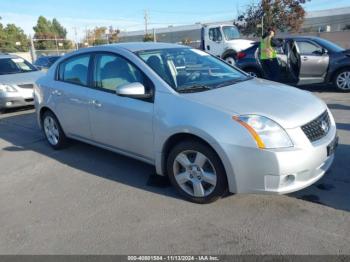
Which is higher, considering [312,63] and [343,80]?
[312,63]

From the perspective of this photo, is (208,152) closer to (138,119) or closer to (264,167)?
(264,167)

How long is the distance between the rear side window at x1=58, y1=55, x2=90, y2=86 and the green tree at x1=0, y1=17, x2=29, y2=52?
191 ft

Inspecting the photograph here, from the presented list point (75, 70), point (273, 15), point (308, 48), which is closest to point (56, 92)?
point (75, 70)

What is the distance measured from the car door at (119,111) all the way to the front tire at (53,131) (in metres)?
1.08

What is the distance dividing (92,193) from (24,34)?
7715 centimetres

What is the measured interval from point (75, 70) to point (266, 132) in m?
3.08

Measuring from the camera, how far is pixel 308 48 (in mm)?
9680

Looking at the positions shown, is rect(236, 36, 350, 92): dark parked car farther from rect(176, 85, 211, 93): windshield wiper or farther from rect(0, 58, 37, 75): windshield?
rect(0, 58, 37, 75): windshield

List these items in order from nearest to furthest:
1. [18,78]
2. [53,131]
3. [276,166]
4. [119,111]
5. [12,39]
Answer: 1. [276,166]
2. [119,111]
3. [53,131]
4. [18,78]
5. [12,39]

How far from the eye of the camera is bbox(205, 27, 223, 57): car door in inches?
665

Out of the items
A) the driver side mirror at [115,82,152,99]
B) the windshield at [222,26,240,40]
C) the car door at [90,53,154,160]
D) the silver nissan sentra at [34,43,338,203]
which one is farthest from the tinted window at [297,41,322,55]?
the windshield at [222,26,240,40]

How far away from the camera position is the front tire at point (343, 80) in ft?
30.2

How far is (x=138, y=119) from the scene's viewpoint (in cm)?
394

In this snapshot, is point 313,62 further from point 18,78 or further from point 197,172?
point 18,78
